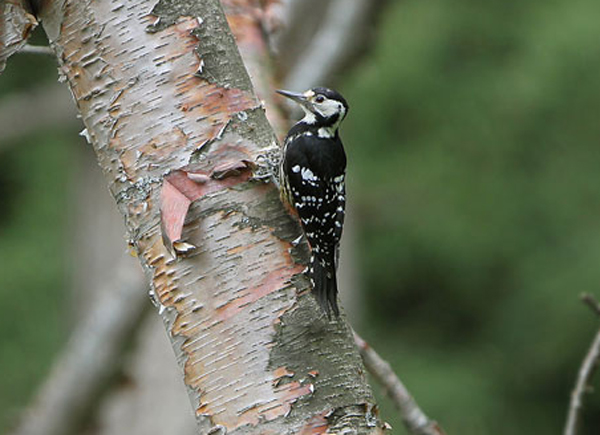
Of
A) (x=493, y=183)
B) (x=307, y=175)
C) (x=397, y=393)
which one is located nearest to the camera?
(x=397, y=393)

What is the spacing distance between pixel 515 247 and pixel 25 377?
13.3 feet

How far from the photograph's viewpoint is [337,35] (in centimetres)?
452

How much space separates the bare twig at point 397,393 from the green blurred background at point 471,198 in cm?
542

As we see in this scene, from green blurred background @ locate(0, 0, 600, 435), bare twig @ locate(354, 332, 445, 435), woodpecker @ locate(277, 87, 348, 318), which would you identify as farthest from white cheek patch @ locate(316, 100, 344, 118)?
green blurred background @ locate(0, 0, 600, 435)

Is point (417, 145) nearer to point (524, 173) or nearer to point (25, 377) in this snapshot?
point (524, 173)

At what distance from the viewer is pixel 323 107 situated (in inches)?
116

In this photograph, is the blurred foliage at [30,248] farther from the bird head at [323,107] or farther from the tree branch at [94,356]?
the bird head at [323,107]

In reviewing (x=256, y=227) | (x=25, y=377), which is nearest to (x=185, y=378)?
(x=256, y=227)

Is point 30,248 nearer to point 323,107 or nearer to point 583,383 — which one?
point 323,107

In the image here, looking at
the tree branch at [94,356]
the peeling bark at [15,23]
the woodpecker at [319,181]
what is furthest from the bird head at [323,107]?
the tree branch at [94,356]

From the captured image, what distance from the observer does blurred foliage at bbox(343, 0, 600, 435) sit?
8.07 meters

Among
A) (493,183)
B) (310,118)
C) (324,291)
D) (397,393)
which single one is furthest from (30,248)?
(324,291)

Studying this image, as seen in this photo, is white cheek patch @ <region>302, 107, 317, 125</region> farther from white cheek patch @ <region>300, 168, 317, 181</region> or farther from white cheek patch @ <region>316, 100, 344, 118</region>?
white cheek patch @ <region>300, 168, 317, 181</region>

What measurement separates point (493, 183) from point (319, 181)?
6316mm
